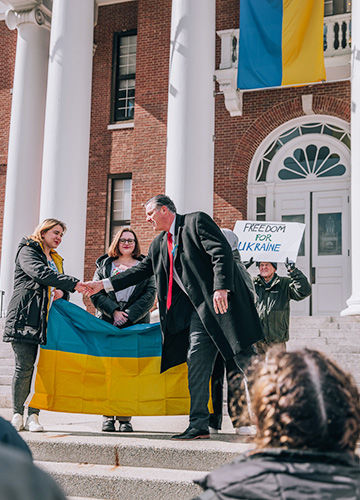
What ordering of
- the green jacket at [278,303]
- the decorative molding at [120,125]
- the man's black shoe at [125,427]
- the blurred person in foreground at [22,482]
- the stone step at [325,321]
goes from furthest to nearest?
the decorative molding at [120,125] < the stone step at [325,321] < the green jacket at [278,303] < the man's black shoe at [125,427] < the blurred person in foreground at [22,482]

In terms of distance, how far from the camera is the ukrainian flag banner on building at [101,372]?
609 centimetres

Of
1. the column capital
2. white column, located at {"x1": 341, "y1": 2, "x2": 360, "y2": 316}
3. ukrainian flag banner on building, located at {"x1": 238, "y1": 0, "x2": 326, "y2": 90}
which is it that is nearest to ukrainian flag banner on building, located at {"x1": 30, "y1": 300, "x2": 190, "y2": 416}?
white column, located at {"x1": 341, "y1": 2, "x2": 360, "y2": 316}

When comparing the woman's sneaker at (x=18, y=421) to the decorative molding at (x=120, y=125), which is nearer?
the woman's sneaker at (x=18, y=421)

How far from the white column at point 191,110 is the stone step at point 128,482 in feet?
24.7

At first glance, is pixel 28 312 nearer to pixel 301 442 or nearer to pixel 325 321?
pixel 301 442

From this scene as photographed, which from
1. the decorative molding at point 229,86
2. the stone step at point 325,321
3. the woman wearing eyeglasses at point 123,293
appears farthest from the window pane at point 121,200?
the woman wearing eyeglasses at point 123,293

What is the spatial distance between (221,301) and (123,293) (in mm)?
1539

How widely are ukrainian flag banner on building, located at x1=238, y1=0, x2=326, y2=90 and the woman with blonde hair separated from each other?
7.82 meters

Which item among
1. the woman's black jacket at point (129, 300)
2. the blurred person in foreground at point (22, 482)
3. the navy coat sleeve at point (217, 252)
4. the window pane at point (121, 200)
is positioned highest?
the window pane at point (121, 200)

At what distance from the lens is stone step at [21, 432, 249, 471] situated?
4.71 meters

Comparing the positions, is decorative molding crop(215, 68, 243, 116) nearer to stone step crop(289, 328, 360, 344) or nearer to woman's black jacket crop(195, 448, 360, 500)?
stone step crop(289, 328, 360, 344)

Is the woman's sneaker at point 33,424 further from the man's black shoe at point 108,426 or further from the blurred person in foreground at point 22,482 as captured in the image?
the blurred person in foreground at point 22,482

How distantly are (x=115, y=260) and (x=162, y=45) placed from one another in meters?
12.5

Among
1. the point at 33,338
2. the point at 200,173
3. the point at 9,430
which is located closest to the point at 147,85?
the point at 200,173
